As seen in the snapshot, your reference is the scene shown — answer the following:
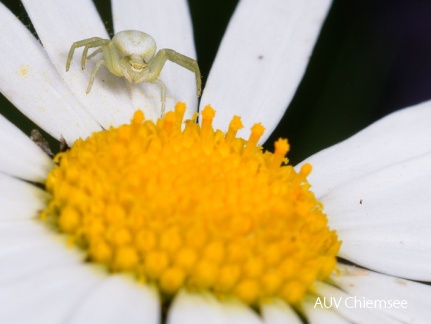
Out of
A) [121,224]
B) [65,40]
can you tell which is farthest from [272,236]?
[65,40]

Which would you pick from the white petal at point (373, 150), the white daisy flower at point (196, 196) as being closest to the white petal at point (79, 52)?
the white daisy flower at point (196, 196)

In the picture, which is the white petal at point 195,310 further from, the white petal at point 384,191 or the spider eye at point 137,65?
the spider eye at point 137,65

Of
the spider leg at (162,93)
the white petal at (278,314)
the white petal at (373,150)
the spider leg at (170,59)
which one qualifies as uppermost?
the white petal at (373,150)

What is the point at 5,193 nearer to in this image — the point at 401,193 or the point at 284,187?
the point at 284,187

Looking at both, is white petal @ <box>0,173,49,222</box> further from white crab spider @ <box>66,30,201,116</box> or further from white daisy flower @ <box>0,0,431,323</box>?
white crab spider @ <box>66,30,201,116</box>

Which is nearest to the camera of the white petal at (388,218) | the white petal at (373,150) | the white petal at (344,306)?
the white petal at (344,306)

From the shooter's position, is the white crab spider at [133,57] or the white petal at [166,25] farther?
the white petal at [166,25]
